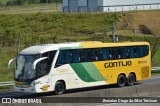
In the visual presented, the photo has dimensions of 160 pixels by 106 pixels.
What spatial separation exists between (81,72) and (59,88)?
6.23ft

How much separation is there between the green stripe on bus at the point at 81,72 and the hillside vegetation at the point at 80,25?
24.4 metres

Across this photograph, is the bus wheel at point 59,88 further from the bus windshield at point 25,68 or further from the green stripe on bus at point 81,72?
the bus windshield at point 25,68

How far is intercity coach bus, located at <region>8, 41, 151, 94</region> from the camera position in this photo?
24969 mm

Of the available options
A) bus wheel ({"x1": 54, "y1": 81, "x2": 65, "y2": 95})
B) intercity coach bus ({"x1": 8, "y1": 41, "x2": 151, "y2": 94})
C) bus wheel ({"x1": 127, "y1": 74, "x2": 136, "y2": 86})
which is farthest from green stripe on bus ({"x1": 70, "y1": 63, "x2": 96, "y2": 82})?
bus wheel ({"x1": 127, "y1": 74, "x2": 136, "y2": 86})

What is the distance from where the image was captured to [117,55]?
29281mm

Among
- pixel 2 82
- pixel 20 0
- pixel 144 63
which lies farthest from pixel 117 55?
pixel 20 0

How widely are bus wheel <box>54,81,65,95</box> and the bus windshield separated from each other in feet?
4.61

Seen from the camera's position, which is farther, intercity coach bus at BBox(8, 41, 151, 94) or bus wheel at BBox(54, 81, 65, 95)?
bus wheel at BBox(54, 81, 65, 95)

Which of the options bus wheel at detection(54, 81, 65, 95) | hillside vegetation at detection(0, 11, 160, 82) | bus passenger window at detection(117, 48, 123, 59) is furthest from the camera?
hillside vegetation at detection(0, 11, 160, 82)

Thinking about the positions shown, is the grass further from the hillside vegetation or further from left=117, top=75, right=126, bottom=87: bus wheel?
left=117, top=75, right=126, bottom=87: bus wheel

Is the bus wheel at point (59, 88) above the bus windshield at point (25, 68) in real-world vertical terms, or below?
below

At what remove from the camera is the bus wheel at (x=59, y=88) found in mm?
25484

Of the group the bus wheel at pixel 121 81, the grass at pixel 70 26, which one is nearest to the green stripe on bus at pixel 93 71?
the bus wheel at pixel 121 81

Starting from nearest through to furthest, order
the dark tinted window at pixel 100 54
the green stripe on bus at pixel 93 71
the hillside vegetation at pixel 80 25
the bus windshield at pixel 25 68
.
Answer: the bus windshield at pixel 25 68, the dark tinted window at pixel 100 54, the green stripe on bus at pixel 93 71, the hillside vegetation at pixel 80 25
